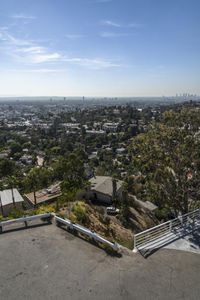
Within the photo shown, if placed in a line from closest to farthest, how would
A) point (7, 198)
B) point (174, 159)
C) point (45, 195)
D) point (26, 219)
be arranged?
point (26, 219) → point (174, 159) → point (7, 198) → point (45, 195)

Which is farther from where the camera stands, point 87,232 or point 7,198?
point 7,198

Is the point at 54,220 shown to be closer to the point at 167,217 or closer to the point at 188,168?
the point at 188,168

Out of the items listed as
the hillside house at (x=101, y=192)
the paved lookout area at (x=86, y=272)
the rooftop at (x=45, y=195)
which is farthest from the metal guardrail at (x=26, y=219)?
the rooftop at (x=45, y=195)

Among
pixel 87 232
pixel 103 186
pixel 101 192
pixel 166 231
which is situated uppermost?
pixel 87 232

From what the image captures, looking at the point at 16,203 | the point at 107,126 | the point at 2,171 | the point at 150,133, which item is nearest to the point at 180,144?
the point at 150,133

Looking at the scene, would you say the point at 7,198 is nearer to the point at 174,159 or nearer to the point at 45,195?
the point at 45,195

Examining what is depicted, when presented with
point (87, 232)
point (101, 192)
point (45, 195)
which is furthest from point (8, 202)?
→ point (87, 232)

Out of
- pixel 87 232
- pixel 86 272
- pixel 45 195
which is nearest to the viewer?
pixel 86 272
